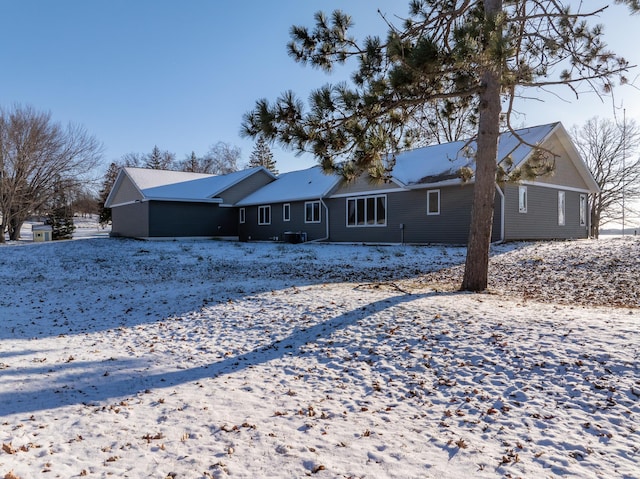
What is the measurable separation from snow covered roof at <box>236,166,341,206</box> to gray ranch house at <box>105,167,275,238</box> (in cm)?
96

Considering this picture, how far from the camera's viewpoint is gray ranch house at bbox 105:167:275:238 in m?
23.7

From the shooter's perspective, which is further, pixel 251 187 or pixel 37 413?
pixel 251 187

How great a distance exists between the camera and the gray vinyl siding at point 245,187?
25.8 metres

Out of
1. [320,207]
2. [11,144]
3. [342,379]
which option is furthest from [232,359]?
[11,144]

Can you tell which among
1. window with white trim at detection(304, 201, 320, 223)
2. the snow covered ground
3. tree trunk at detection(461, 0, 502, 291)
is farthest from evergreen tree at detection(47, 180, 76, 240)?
tree trunk at detection(461, 0, 502, 291)

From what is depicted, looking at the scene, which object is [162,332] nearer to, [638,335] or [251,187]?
[638,335]

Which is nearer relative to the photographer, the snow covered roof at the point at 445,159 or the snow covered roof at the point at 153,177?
the snow covered roof at the point at 445,159

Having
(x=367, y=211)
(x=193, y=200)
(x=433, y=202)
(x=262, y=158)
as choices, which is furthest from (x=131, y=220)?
(x=262, y=158)

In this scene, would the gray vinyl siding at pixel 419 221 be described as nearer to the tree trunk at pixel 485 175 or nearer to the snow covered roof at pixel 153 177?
the tree trunk at pixel 485 175

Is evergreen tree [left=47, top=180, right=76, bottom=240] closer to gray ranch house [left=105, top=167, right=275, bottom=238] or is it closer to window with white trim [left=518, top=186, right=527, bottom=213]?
gray ranch house [left=105, top=167, right=275, bottom=238]

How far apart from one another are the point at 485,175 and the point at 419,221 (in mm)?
9898

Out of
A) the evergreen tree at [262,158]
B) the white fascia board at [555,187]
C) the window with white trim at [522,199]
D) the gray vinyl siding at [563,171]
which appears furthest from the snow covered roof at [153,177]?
the evergreen tree at [262,158]

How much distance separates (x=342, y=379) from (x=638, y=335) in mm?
3254

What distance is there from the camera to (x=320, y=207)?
21344 millimetres
